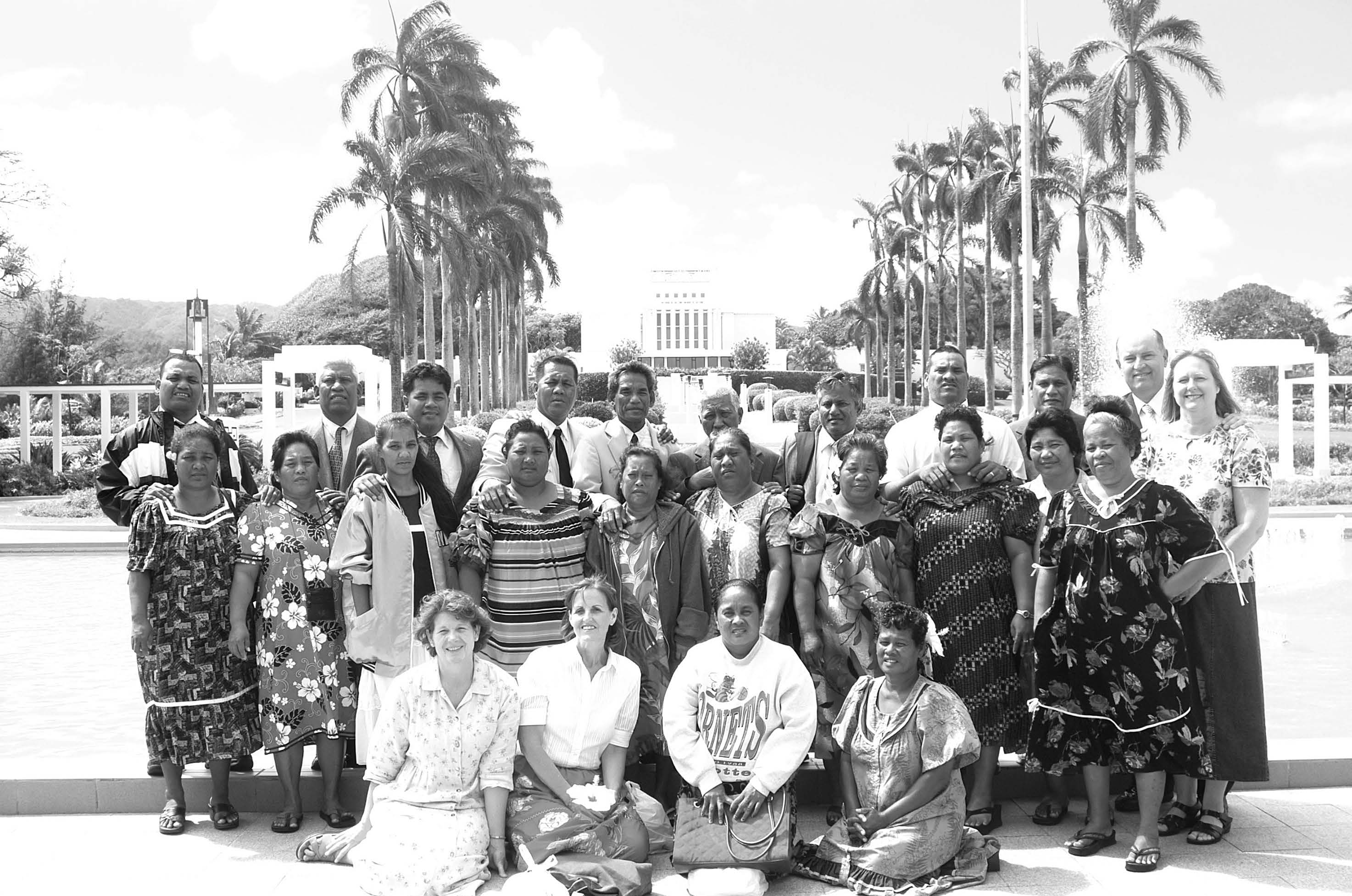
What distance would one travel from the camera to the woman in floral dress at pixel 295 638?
4.49 m

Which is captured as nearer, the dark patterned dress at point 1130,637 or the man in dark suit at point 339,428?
the dark patterned dress at point 1130,637

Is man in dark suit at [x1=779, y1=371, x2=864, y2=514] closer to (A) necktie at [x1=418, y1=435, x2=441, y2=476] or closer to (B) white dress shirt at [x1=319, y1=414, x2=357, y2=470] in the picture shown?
(A) necktie at [x1=418, y1=435, x2=441, y2=476]

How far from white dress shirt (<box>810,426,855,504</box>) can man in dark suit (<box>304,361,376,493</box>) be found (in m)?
2.15

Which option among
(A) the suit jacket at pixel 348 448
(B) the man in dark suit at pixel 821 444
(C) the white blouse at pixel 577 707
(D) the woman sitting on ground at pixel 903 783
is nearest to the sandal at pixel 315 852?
(C) the white blouse at pixel 577 707

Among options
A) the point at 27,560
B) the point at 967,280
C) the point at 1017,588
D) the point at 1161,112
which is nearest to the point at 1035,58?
the point at 1161,112

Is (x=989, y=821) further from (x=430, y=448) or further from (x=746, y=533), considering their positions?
(x=430, y=448)

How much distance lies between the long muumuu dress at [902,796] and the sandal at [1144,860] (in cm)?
49

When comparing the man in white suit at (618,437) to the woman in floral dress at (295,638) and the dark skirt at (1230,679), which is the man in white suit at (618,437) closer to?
the woman in floral dress at (295,638)

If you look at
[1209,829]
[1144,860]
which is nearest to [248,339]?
[1209,829]

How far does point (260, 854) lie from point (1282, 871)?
12.5 feet

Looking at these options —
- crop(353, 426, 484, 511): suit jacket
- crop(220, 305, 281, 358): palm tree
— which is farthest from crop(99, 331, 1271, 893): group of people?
crop(220, 305, 281, 358): palm tree

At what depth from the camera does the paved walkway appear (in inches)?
154

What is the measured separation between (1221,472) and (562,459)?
115 inches

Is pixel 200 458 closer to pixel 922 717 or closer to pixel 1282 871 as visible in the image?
pixel 922 717
